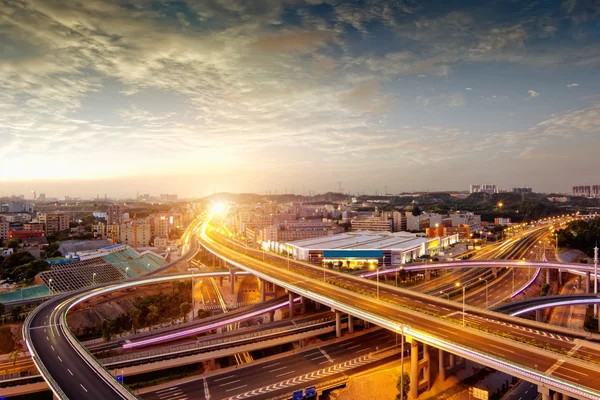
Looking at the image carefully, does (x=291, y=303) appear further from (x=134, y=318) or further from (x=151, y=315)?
(x=134, y=318)

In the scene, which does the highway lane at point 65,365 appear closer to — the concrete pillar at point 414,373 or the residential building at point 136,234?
the concrete pillar at point 414,373

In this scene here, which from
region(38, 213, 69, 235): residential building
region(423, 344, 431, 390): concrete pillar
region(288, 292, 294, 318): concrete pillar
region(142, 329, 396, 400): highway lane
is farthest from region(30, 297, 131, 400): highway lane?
region(38, 213, 69, 235): residential building

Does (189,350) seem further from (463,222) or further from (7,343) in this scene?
(463,222)

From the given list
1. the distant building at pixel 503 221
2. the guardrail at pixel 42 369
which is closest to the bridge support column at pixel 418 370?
the guardrail at pixel 42 369

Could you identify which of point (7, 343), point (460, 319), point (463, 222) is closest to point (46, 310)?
point (7, 343)

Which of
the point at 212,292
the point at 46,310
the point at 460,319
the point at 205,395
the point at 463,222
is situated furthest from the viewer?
the point at 463,222
